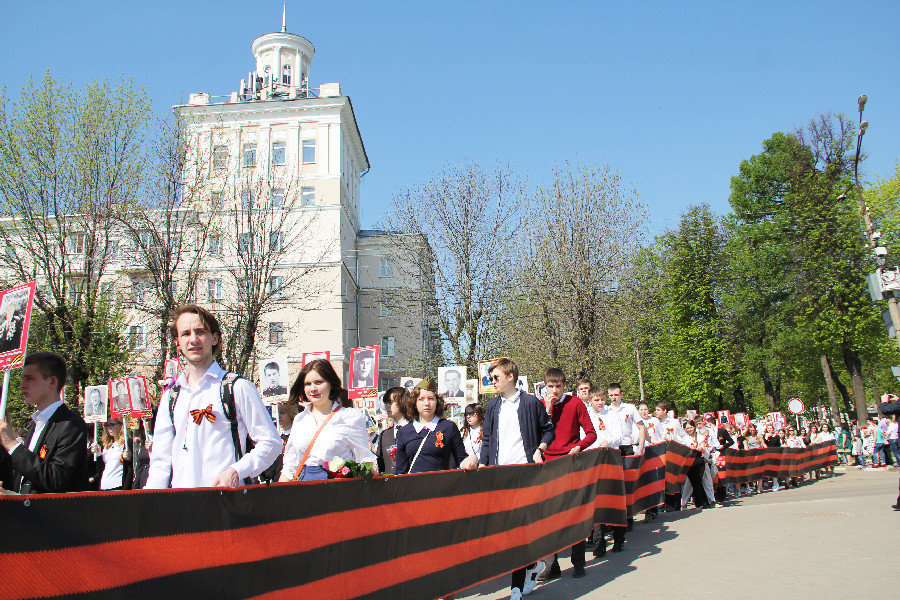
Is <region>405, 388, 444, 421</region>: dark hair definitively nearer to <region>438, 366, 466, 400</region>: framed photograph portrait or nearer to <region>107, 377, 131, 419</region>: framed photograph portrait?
<region>107, 377, 131, 419</region>: framed photograph portrait

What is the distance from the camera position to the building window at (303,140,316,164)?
162ft

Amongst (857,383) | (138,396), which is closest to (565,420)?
(138,396)

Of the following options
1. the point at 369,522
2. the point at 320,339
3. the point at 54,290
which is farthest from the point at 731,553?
the point at 320,339

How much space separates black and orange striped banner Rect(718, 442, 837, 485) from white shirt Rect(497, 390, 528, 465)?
10683 millimetres

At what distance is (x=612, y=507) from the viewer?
9.07 m

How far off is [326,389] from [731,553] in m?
5.86

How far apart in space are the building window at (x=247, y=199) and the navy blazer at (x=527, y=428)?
22907 millimetres

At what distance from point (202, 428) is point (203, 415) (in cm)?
7

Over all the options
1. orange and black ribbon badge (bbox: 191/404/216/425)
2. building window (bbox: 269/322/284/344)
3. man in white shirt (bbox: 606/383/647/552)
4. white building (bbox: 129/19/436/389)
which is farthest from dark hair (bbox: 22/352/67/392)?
white building (bbox: 129/19/436/389)

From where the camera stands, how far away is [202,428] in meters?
3.86

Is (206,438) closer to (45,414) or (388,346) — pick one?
(45,414)

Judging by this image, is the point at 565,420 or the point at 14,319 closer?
the point at 565,420

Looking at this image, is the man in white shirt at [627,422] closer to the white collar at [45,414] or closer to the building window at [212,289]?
the white collar at [45,414]

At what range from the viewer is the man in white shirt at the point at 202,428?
383 centimetres
